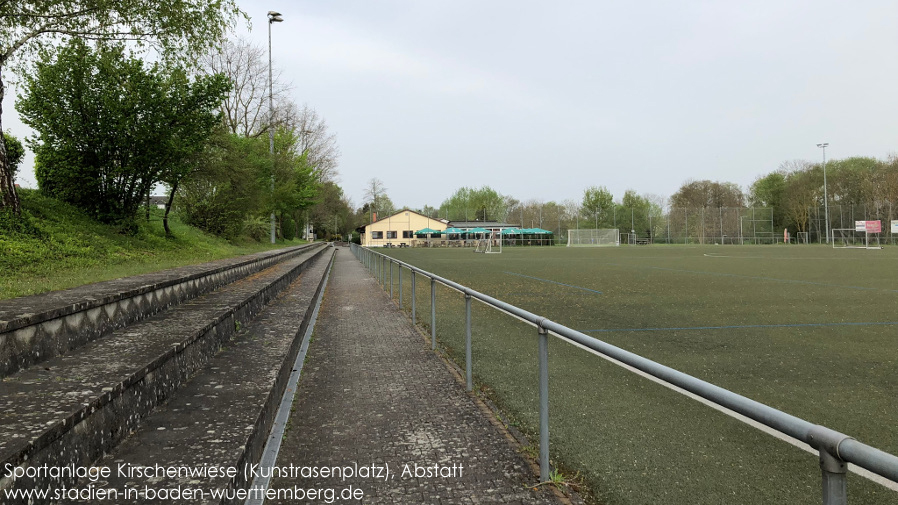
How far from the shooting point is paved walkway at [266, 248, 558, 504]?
2555 millimetres

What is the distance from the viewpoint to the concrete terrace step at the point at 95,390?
190cm

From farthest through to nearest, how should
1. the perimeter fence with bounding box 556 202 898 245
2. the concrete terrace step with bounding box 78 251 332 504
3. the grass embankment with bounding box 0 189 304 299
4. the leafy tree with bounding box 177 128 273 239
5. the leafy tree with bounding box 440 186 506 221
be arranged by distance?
the leafy tree with bounding box 440 186 506 221, the perimeter fence with bounding box 556 202 898 245, the leafy tree with bounding box 177 128 273 239, the grass embankment with bounding box 0 189 304 299, the concrete terrace step with bounding box 78 251 332 504

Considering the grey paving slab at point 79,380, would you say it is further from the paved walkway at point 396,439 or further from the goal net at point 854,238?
the goal net at point 854,238

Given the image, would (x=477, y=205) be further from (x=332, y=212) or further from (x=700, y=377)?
(x=700, y=377)

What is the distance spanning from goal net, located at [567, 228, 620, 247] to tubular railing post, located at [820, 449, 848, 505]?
216ft

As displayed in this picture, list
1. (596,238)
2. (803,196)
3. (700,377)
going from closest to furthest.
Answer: (700,377) < (803,196) < (596,238)

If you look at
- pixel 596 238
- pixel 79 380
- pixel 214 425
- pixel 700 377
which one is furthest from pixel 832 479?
pixel 596 238

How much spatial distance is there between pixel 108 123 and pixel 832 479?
14887 millimetres

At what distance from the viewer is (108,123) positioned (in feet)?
40.6

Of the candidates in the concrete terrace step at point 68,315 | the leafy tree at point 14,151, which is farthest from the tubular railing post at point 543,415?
the leafy tree at point 14,151

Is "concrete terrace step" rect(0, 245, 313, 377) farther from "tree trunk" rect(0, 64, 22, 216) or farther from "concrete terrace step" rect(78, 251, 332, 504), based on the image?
"tree trunk" rect(0, 64, 22, 216)

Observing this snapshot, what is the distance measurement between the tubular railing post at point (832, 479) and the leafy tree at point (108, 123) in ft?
46.8

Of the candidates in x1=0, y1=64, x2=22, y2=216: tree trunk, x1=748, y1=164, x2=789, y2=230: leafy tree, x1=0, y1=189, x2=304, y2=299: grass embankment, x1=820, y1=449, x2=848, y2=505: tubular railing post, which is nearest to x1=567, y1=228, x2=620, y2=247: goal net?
x1=748, y1=164, x2=789, y2=230: leafy tree

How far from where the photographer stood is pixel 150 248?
13.1 m
